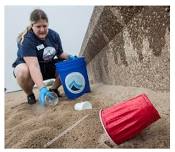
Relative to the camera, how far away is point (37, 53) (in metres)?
2.66

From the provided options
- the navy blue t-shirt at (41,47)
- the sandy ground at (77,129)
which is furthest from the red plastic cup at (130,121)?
the navy blue t-shirt at (41,47)

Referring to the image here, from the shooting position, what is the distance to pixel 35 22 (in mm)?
2523

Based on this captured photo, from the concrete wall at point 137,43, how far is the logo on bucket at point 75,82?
0.31 metres

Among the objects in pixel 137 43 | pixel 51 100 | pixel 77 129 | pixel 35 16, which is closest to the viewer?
pixel 77 129

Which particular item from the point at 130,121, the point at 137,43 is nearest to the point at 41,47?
the point at 137,43

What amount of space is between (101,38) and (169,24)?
141 cm

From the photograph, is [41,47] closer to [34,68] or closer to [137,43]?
[34,68]

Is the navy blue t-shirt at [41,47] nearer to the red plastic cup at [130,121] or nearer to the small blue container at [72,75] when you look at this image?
the small blue container at [72,75]

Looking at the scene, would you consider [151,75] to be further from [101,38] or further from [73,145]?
[101,38]

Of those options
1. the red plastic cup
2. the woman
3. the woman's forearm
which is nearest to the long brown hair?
the woman

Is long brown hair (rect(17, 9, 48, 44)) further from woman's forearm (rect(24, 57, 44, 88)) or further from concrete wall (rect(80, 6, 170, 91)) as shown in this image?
concrete wall (rect(80, 6, 170, 91))

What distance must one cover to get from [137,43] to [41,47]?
887 millimetres

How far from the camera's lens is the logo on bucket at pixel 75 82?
2617mm

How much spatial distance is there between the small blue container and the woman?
0.17 m
